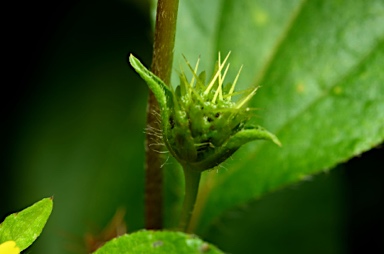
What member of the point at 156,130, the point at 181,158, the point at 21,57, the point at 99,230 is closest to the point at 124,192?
the point at 99,230

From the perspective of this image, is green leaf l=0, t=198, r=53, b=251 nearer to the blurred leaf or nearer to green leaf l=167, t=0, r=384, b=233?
green leaf l=167, t=0, r=384, b=233

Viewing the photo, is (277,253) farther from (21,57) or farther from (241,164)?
(21,57)

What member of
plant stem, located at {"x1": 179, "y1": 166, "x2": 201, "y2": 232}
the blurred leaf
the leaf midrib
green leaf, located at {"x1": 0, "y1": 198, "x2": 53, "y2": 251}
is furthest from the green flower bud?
the blurred leaf

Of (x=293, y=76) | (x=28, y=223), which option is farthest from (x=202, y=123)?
(x=293, y=76)

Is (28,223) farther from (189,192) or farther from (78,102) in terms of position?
(78,102)

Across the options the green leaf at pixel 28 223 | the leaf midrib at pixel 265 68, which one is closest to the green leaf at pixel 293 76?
the leaf midrib at pixel 265 68

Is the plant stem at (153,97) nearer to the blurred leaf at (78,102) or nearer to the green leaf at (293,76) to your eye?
the green leaf at (293,76)
